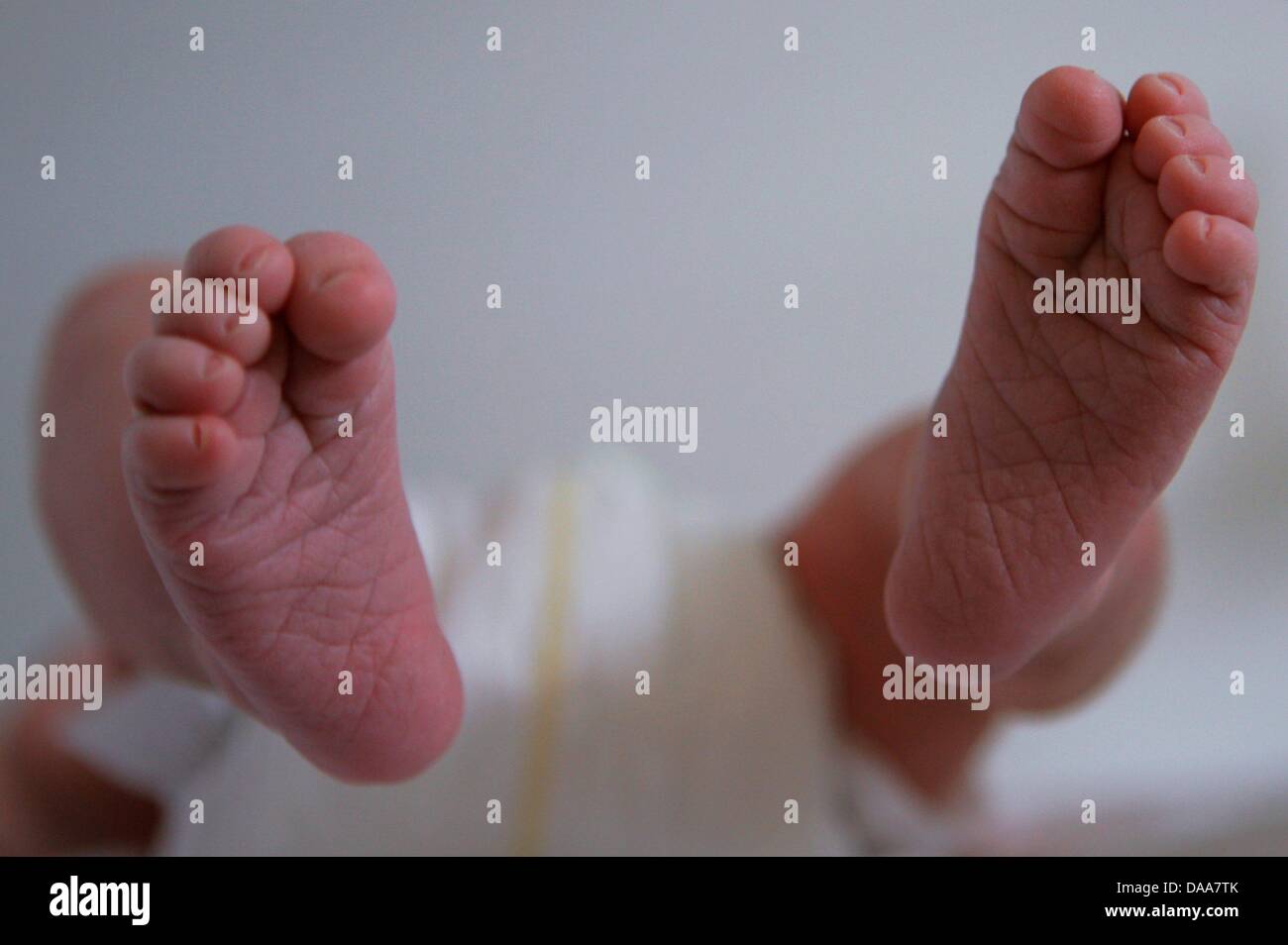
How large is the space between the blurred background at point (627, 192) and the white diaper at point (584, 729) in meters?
0.06

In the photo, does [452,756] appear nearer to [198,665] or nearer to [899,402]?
[198,665]

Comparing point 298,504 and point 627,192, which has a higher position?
point 627,192

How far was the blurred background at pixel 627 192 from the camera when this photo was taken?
0.79 meters

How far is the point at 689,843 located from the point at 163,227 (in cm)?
58

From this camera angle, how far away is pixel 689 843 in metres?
0.71

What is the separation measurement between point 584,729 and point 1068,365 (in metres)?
0.38

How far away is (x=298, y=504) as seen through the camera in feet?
1.67

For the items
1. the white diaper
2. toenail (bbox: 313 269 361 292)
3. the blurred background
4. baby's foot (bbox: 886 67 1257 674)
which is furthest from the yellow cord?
toenail (bbox: 313 269 361 292)
